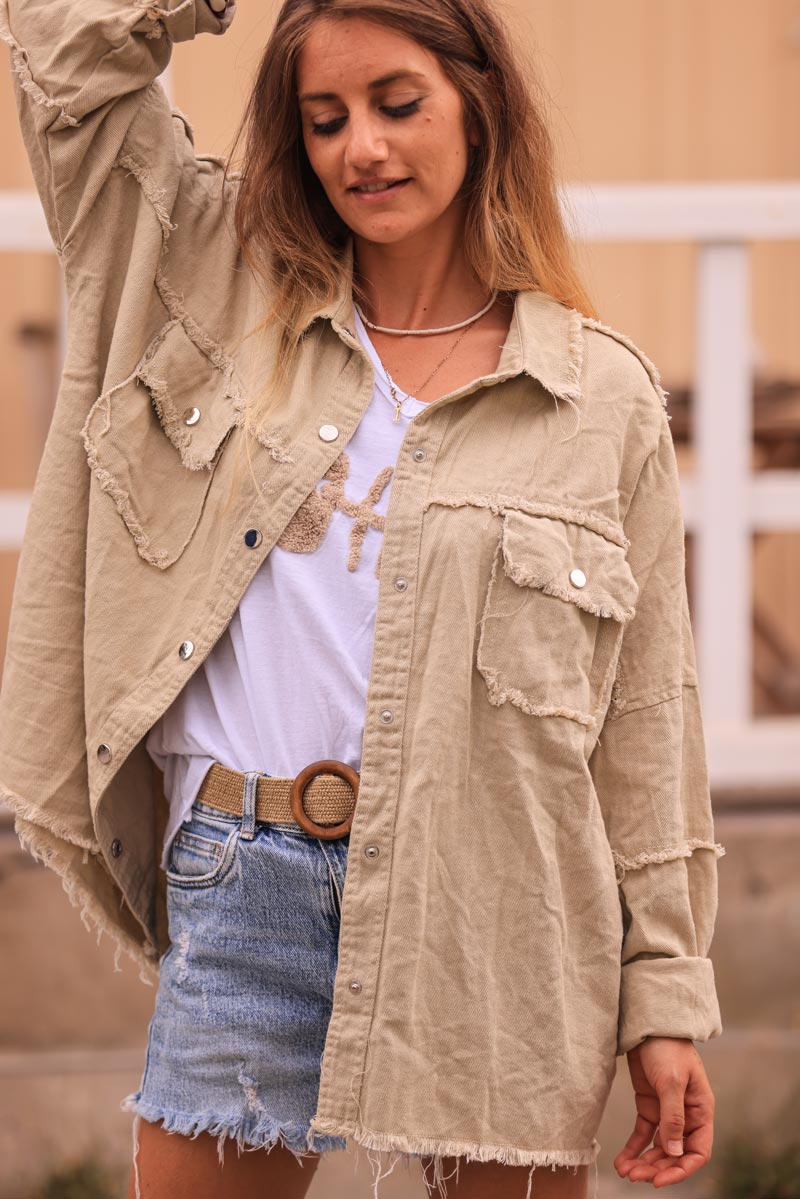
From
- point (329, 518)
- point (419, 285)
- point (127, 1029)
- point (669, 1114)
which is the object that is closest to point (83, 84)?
point (419, 285)

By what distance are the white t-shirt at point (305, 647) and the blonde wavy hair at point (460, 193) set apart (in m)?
0.16

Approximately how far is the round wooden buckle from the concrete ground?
6.43ft

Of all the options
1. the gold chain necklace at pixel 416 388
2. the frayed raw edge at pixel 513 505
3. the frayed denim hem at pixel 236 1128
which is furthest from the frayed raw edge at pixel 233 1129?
the gold chain necklace at pixel 416 388

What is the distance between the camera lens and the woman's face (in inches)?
78.1

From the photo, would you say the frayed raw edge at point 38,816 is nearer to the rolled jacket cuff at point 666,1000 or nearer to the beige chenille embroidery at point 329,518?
the beige chenille embroidery at point 329,518

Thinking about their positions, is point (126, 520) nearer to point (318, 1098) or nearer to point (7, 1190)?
point (318, 1098)

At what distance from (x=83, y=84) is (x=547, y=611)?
0.93 meters

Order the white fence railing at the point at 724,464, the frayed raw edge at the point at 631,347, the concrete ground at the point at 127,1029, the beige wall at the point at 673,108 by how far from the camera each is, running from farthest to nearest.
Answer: the beige wall at the point at 673,108
the white fence railing at the point at 724,464
the concrete ground at the point at 127,1029
the frayed raw edge at the point at 631,347

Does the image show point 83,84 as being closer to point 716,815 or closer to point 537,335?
point 537,335

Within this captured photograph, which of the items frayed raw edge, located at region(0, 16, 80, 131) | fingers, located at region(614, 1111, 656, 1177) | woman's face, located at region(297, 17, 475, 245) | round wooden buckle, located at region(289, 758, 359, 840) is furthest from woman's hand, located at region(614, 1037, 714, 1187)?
frayed raw edge, located at region(0, 16, 80, 131)

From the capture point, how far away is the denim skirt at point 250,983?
1.97 m

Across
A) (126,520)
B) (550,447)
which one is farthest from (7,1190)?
(550,447)

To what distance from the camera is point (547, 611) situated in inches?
78.1

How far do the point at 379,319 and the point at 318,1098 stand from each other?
1064mm
